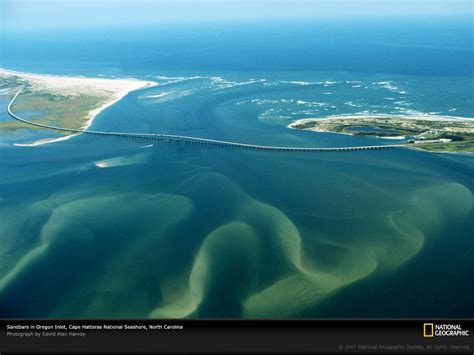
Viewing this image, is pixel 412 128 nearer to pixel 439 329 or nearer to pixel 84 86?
pixel 439 329

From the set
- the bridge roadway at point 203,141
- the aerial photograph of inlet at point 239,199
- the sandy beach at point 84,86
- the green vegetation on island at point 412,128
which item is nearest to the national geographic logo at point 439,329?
the aerial photograph of inlet at point 239,199

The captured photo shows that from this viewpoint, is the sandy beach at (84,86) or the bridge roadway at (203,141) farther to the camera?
the sandy beach at (84,86)

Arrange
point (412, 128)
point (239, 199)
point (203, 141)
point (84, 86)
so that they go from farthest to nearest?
point (84, 86)
point (412, 128)
point (203, 141)
point (239, 199)

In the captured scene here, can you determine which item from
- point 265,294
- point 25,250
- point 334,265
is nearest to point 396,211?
point 334,265

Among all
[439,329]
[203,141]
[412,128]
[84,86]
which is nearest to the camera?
[439,329]

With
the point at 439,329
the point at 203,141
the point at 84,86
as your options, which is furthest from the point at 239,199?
the point at 84,86

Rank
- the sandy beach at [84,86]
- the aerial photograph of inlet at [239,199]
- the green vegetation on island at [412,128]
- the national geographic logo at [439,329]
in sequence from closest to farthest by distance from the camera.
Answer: the national geographic logo at [439,329], the aerial photograph of inlet at [239,199], the green vegetation on island at [412,128], the sandy beach at [84,86]

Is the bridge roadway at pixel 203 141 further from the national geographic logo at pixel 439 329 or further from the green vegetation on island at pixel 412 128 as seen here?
the national geographic logo at pixel 439 329
